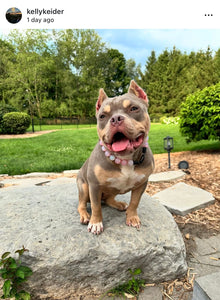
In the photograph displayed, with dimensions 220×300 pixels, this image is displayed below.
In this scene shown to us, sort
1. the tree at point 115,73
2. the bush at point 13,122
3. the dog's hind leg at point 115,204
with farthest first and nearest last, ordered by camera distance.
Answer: the tree at point 115,73 → the bush at point 13,122 → the dog's hind leg at point 115,204

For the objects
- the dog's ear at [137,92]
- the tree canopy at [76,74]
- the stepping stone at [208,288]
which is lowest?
the stepping stone at [208,288]

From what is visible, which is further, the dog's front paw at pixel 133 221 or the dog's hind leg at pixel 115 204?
the dog's hind leg at pixel 115 204

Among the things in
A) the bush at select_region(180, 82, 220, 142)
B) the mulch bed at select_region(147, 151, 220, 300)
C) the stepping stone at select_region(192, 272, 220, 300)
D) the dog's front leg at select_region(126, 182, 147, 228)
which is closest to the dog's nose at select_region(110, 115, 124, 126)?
the dog's front leg at select_region(126, 182, 147, 228)

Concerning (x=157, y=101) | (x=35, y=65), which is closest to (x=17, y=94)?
(x=35, y=65)

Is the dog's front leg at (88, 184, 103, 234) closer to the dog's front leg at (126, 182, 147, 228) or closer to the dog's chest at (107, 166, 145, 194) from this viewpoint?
the dog's chest at (107, 166, 145, 194)

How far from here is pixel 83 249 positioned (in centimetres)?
202

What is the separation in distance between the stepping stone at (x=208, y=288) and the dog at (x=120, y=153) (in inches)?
30.6

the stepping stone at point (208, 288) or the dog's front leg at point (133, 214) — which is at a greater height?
the dog's front leg at point (133, 214)

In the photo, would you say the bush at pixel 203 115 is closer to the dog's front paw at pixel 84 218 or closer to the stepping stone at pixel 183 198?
the stepping stone at pixel 183 198

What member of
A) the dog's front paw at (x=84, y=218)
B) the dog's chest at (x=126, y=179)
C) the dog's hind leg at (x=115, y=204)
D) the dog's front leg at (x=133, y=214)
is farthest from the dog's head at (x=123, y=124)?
the dog's hind leg at (x=115, y=204)

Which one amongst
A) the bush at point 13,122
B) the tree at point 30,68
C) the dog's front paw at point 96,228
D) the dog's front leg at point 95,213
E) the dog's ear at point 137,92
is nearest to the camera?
the dog's ear at point 137,92

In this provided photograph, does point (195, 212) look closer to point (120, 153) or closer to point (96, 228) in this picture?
point (96, 228)

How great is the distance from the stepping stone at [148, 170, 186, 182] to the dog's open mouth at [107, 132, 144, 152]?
3253mm

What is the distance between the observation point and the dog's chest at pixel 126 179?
1.94 m
